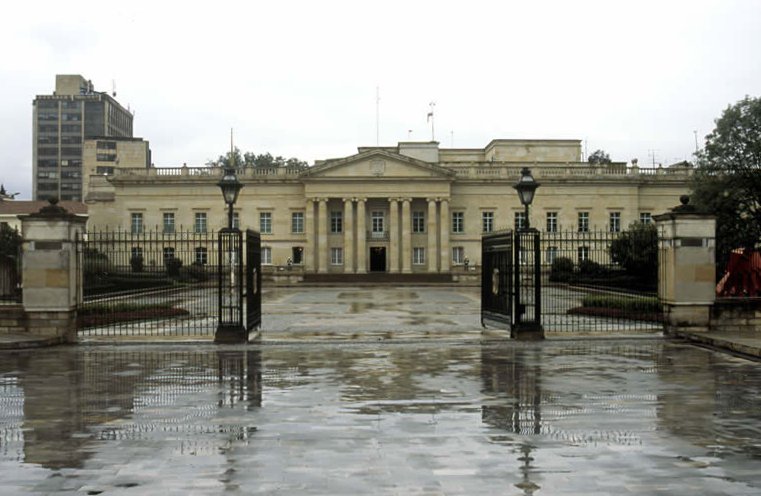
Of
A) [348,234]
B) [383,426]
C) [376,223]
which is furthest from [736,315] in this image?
[376,223]

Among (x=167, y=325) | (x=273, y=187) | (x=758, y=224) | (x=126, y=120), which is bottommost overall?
(x=167, y=325)

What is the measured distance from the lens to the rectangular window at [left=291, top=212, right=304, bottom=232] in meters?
74.2

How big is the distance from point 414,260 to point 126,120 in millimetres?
92236

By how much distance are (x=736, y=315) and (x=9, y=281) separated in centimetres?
1800

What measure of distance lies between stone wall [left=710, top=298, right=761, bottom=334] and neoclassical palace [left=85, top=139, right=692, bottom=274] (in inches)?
2136

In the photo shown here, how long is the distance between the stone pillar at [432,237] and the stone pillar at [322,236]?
356 inches

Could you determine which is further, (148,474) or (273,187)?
(273,187)

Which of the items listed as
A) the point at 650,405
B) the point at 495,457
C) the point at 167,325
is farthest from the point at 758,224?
the point at 495,457

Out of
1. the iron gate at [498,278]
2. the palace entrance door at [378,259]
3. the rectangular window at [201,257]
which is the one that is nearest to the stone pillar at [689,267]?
the iron gate at [498,278]

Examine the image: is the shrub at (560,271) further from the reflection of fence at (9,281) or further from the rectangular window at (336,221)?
the rectangular window at (336,221)

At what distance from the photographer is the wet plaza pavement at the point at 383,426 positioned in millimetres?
6281

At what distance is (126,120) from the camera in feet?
487

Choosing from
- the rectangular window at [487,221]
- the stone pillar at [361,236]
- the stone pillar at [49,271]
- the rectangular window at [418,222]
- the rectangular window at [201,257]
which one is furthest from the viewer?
the rectangular window at [487,221]

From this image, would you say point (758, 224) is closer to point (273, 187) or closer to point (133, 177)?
point (273, 187)
